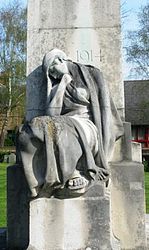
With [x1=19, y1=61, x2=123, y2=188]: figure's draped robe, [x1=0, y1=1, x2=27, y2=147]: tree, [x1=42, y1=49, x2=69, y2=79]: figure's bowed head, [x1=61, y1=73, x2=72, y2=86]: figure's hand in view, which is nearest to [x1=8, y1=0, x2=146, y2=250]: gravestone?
[x1=19, y1=61, x2=123, y2=188]: figure's draped robe

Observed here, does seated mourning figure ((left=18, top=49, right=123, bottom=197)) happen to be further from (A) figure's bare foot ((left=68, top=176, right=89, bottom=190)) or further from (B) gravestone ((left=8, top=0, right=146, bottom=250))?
(B) gravestone ((left=8, top=0, right=146, bottom=250))

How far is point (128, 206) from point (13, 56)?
29.4 metres

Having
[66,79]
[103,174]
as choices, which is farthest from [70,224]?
[66,79]

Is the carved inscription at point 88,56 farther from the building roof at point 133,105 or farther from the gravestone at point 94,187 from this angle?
the building roof at point 133,105

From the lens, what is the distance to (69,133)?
407 cm

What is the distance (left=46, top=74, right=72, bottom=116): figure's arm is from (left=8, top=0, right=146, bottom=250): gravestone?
1.10 feet

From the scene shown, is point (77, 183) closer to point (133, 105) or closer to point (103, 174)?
point (103, 174)

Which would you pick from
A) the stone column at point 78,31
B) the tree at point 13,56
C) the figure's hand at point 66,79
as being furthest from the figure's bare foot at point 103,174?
the tree at point 13,56

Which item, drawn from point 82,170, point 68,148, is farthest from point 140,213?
point 68,148

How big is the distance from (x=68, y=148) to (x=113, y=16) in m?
2.09

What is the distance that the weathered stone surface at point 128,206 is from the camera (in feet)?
15.6

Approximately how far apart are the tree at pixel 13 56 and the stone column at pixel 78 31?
1090 inches

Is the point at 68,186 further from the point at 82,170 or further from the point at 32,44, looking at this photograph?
the point at 32,44

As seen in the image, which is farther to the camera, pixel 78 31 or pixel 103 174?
pixel 78 31
